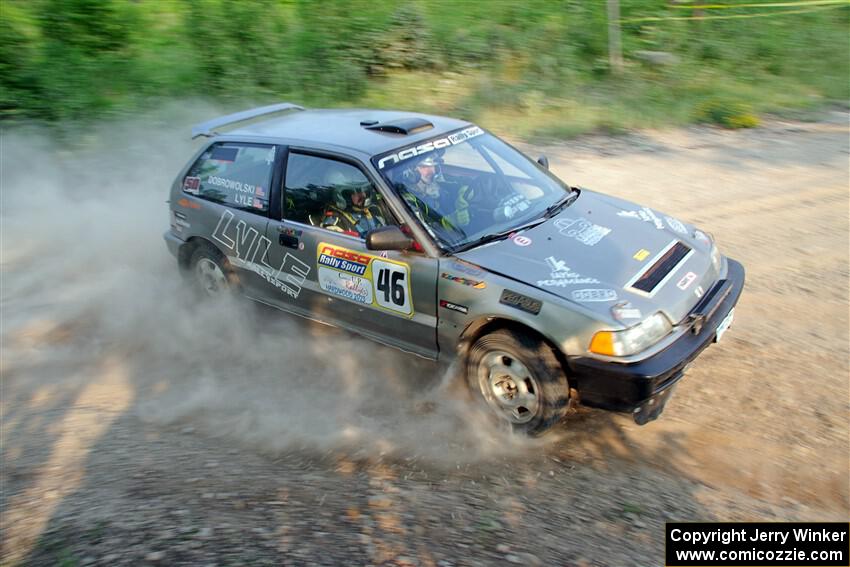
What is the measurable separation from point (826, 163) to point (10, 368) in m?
10.2

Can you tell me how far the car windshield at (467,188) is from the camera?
185 inches

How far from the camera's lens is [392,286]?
4.74 metres

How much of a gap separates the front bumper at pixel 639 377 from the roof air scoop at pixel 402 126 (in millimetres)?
2176

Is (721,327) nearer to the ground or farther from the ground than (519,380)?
farther from the ground

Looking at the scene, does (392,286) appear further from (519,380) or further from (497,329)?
(519,380)

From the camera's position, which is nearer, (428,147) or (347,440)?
(347,440)

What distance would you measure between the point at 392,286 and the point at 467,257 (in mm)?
594

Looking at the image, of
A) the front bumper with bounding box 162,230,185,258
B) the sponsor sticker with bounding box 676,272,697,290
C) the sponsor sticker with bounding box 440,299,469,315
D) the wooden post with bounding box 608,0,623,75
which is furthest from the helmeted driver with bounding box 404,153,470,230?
the wooden post with bounding box 608,0,623,75

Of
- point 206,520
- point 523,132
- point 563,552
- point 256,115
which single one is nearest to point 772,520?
point 563,552

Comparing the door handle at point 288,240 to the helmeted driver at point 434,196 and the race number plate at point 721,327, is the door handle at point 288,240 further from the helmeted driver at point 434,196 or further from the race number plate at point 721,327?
the race number plate at point 721,327

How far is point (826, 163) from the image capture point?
981 cm

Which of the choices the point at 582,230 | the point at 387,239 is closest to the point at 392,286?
the point at 387,239

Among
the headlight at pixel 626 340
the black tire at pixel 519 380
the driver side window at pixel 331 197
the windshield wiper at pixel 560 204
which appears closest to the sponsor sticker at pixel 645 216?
the windshield wiper at pixel 560 204

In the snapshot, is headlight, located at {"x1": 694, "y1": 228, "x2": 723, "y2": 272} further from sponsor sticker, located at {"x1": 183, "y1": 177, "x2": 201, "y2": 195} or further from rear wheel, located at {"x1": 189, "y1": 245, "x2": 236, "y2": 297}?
sponsor sticker, located at {"x1": 183, "y1": 177, "x2": 201, "y2": 195}
